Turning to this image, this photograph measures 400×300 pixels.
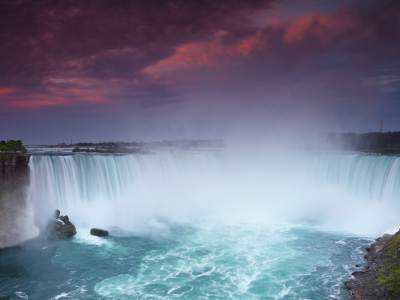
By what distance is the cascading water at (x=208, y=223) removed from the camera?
1395 centimetres

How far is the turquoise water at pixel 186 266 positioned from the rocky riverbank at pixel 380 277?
2.10 ft

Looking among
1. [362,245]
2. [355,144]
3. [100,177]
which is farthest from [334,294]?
[355,144]

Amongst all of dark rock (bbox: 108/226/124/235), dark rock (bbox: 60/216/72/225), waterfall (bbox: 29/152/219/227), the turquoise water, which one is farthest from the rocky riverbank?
waterfall (bbox: 29/152/219/227)

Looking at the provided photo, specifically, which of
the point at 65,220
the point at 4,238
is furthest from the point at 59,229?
the point at 4,238

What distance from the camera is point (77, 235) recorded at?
68.0 feet

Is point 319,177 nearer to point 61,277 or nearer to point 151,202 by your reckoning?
point 151,202

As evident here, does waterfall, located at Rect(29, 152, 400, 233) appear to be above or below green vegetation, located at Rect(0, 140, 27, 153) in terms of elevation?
below

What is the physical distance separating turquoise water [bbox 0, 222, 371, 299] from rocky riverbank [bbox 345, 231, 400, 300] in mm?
641

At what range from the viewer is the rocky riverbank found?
11.5 metres

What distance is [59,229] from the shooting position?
20.2 m

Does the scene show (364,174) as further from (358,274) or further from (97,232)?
(97,232)

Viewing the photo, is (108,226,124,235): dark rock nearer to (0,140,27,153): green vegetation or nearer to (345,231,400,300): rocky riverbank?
(0,140,27,153): green vegetation

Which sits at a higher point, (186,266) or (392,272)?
(392,272)

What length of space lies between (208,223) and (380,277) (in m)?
14.8
